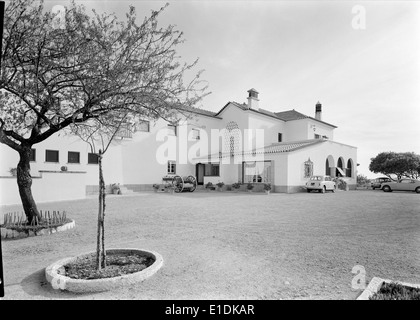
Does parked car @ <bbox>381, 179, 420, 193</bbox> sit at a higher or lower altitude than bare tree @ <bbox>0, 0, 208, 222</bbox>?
lower

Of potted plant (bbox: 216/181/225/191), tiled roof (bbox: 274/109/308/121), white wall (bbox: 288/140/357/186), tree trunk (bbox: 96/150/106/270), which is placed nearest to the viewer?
tree trunk (bbox: 96/150/106/270)

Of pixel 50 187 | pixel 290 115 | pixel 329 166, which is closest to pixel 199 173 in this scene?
pixel 329 166

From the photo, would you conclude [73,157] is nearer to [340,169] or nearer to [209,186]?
[209,186]

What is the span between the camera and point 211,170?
89.1 feet

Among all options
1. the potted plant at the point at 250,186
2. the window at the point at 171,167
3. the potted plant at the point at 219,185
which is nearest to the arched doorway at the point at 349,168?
the potted plant at the point at 250,186

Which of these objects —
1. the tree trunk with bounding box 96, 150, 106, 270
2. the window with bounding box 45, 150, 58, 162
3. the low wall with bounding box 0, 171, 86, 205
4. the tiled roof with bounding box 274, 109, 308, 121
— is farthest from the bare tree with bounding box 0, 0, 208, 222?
the tiled roof with bounding box 274, 109, 308, 121

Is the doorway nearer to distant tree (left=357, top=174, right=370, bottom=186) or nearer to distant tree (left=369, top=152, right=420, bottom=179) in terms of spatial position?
distant tree (left=357, top=174, right=370, bottom=186)

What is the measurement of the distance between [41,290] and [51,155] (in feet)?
51.0

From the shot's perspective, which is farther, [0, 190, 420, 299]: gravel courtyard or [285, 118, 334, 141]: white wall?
[285, 118, 334, 141]: white wall

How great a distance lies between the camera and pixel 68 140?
17.7 m

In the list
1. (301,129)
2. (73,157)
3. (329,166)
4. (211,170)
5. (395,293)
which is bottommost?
(395,293)

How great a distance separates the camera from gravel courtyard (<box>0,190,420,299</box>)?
367 cm
